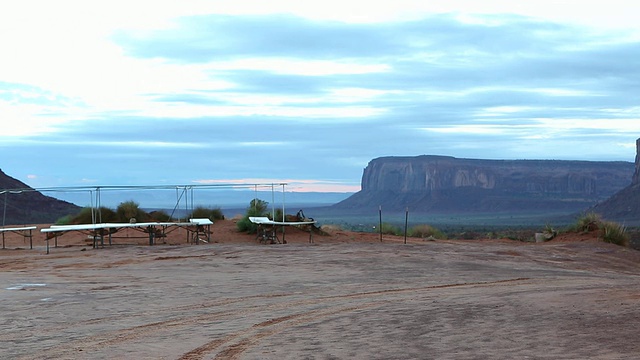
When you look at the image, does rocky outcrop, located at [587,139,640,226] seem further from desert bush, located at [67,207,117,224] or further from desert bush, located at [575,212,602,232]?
desert bush, located at [67,207,117,224]

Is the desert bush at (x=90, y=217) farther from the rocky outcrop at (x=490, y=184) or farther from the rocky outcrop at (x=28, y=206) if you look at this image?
the rocky outcrop at (x=490, y=184)

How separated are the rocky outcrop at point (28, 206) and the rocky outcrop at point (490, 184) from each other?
66198 millimetres

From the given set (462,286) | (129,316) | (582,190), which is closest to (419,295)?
(462,286)

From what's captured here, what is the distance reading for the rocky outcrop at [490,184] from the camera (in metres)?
117

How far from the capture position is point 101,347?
33.4ft

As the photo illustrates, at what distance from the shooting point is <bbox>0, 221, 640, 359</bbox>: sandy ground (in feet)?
32.5

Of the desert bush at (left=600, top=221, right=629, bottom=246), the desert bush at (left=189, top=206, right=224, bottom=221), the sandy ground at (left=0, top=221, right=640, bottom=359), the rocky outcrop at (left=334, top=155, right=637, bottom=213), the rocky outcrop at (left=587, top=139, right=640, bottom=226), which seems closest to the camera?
the sandy ground at (left=0, top=221, right=640, bottom=359)

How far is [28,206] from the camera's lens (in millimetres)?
54906

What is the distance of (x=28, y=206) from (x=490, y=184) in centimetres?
8019

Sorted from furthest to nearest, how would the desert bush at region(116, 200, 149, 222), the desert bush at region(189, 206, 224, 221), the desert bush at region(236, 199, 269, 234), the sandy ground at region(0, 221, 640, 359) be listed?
1. the desert bush at region(189, 206, 224, 221)
2. the desert bush at region(116, 200, 149, 222)
3. the desert bush at region(236, 199, 269, 234)
4. the sandy ground at region(0, 221, 640, 359)

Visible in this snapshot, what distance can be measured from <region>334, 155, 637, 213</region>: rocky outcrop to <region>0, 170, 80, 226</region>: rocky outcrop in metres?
66.2

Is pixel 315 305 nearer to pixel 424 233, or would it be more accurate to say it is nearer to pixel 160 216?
pixel 160 216

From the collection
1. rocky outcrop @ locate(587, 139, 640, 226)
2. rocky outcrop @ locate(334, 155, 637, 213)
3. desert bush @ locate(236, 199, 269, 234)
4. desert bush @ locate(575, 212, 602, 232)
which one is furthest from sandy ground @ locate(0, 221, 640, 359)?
rocky outcrop @ locate(334, 155, 637, 213)

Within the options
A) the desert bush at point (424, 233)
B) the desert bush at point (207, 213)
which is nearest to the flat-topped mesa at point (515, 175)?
the desert bush at point (424, 233)
